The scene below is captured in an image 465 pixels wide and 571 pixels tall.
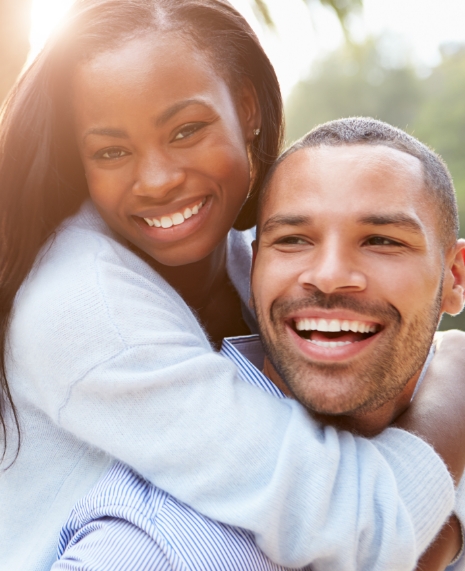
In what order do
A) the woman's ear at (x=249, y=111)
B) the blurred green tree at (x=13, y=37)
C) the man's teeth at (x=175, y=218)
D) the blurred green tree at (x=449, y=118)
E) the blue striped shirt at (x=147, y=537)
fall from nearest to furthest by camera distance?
the blue striped shirt at (x=147, y=537) → the man's teeth at (x=175, y=218) → the woman's ear at (x=249, y=111) → the blurred green tree at (x=13, y=37) → the blurred green tree at (x=449, y=118)

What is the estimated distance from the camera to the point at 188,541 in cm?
155

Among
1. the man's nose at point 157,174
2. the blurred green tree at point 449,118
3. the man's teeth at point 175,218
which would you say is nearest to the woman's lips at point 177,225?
the man's teeth at point 175,218

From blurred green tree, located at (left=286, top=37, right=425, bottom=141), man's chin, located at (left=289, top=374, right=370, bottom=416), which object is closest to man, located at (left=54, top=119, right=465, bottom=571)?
man's chin, located at (left=289, top=374, right=370, bottom=416)

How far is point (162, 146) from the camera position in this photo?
2029 millimetres

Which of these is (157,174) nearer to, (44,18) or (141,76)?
(141,76)

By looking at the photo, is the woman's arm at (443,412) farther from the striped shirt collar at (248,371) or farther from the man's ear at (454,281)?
the striped shirt collar at (248,371)

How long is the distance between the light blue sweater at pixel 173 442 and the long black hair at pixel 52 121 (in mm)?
124

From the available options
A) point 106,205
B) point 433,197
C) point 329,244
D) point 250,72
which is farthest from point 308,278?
point 250,72

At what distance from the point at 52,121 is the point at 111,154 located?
19cm

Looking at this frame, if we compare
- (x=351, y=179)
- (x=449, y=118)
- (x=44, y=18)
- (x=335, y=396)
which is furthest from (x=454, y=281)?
(x=449, y=118)

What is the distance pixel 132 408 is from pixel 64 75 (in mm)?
992

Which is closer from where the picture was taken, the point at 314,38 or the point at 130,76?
the point at 130,76

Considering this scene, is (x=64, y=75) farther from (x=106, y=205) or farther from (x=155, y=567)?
(x=155, y=567)

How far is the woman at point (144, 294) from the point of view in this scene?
162 cm
